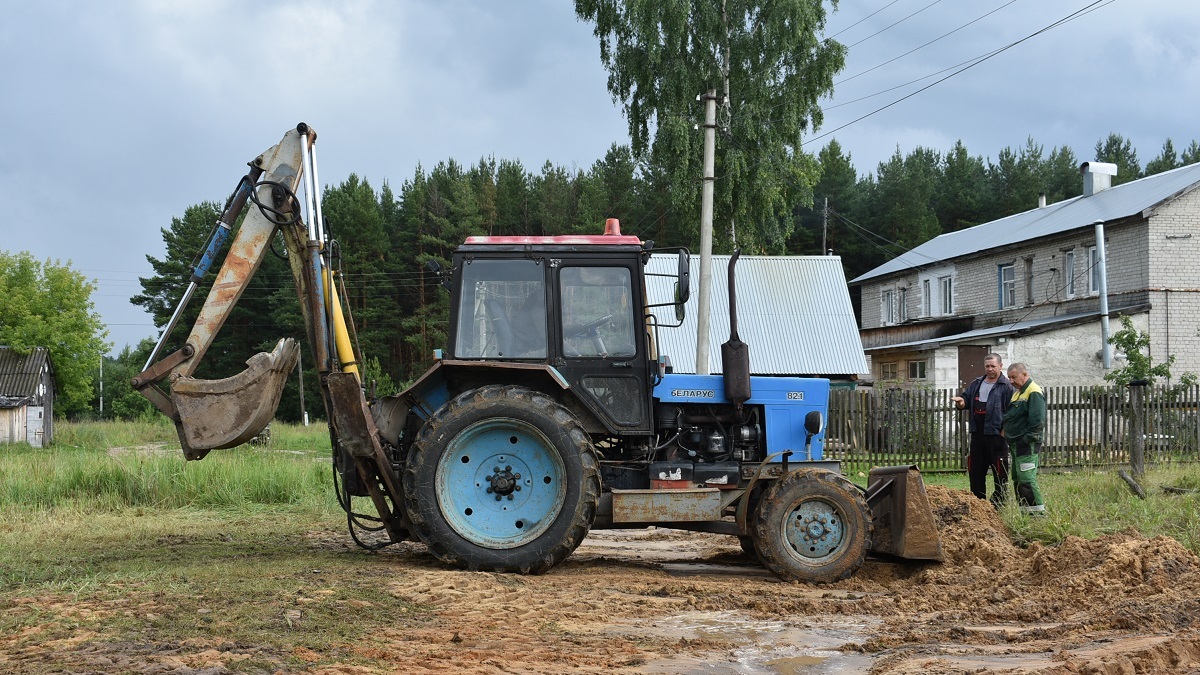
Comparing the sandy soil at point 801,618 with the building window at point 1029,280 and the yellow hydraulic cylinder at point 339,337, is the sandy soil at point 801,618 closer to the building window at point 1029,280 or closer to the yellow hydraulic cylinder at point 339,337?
the yellow hydraulic cylinder at point 339,337

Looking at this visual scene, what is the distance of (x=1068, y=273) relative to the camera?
95.3 ft

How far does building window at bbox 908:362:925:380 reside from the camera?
3034cm

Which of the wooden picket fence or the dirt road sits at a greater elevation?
the wooden picket fence

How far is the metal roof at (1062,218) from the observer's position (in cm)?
2725

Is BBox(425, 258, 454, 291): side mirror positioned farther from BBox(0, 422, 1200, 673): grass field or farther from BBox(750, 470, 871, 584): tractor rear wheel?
BBox(750, 470, 871, 584): tractor rear wheel

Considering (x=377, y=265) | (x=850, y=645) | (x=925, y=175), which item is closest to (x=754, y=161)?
(x=850, y=645)

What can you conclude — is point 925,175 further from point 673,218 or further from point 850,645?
point 850,645

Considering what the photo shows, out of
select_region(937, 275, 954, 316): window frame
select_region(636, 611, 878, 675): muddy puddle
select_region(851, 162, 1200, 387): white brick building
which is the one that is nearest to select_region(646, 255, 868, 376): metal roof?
select_region(851, 162, 1200, 387): white brick building

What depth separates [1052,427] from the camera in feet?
59.8

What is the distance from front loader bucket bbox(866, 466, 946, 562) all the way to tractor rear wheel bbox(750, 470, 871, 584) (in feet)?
1.08

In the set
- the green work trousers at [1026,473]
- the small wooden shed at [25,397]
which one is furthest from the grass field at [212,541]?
the small wooden shed at [25,397]

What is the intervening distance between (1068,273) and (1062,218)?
99.8 inches

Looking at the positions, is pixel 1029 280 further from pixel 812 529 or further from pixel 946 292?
pixel 812 529

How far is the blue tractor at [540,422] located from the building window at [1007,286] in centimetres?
2517
